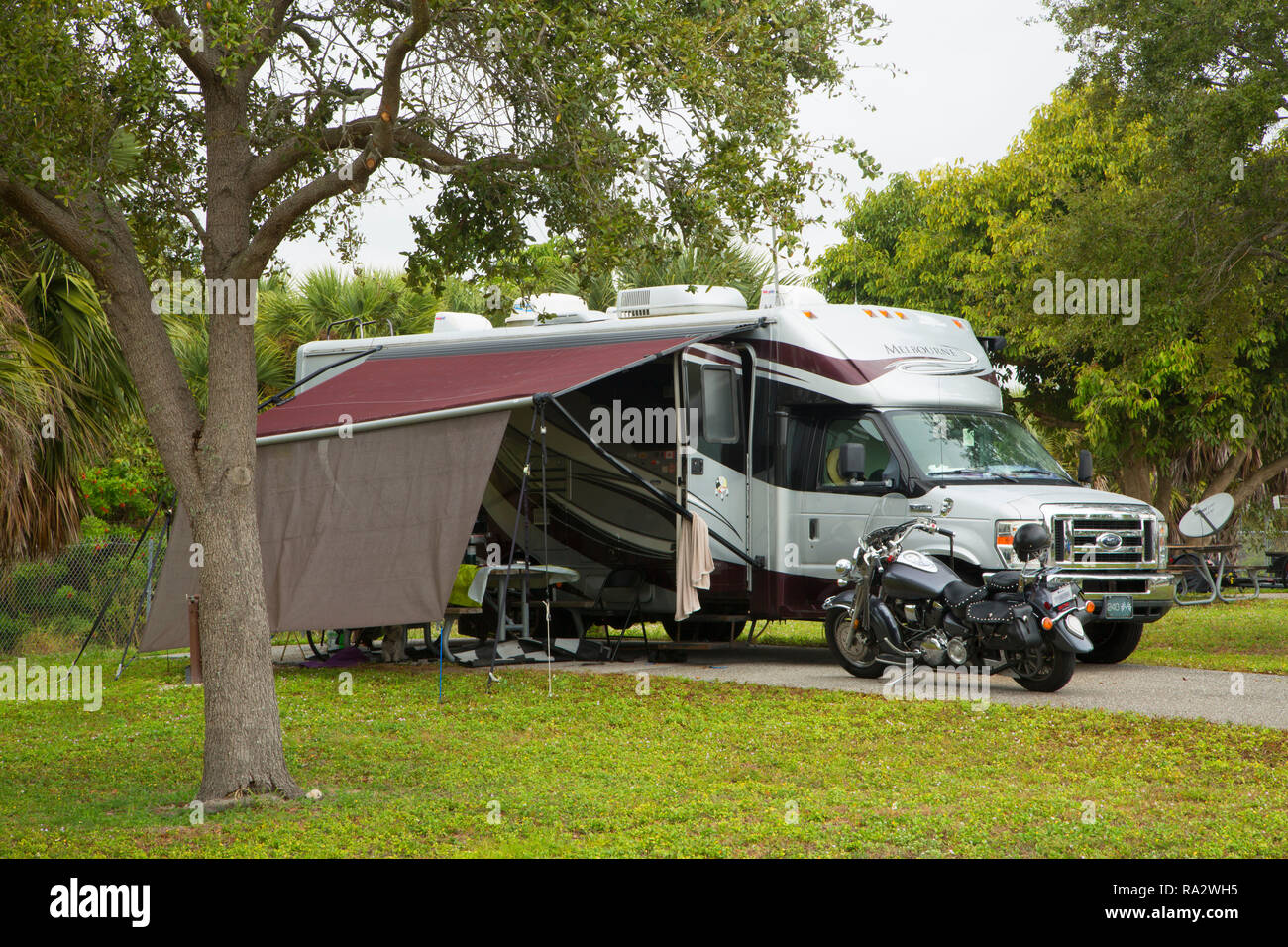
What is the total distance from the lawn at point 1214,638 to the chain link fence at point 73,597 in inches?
274

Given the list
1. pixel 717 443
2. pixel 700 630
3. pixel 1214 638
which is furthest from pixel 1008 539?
pixel 1214 638

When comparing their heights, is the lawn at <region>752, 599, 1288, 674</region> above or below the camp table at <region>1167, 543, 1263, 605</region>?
below

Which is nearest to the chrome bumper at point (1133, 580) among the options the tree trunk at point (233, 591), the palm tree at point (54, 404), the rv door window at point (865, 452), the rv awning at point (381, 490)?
the rv door window at point (865, 452)

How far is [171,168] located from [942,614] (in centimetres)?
674

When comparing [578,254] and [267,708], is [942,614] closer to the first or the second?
[578,254]

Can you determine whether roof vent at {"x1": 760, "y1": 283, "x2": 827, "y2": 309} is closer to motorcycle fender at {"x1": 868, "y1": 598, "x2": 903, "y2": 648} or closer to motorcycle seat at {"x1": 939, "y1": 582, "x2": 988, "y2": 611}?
motorcycle fender at {"x1": 868, "y1": 598, "x2": 903, "y2": 648}

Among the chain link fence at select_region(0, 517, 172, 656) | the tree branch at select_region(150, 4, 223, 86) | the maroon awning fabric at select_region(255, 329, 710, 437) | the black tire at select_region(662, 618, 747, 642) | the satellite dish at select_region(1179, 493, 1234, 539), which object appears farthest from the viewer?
the satellite dish at select_region(1179, 493, 1234, 539)

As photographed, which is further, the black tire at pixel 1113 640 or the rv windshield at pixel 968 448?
the black tire at pixel 1113 640

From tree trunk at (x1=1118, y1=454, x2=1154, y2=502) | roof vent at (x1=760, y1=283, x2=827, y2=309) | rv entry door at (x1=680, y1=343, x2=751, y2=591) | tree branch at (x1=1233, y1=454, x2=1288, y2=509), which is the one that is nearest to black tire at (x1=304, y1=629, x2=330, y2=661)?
rv entry door at (x1=680, y1=343, x2=751, y2=591)

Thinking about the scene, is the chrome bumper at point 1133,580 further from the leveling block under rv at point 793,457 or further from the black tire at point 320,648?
the black tire at point 320,648

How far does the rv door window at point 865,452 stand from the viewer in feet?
40.8

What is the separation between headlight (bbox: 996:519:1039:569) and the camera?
37.5 ft

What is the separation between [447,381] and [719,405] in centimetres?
267

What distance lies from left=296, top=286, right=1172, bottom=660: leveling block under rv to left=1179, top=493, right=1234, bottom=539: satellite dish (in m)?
6.01
